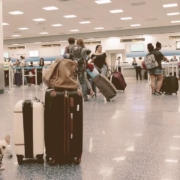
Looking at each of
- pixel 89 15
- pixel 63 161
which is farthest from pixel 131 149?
pixel 89 15

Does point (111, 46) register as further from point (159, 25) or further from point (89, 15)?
point (89, 15)

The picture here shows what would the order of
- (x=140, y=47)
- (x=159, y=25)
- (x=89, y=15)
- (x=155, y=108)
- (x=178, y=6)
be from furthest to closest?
(x=140, y=47), (x=159, y=25), (x=89, y=15), (x=178, y=6), (x=155, y=108)

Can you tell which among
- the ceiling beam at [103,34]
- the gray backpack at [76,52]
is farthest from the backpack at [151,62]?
the ceiling beam at [103,34]

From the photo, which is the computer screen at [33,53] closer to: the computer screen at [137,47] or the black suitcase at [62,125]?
the computer screen at [137,47]

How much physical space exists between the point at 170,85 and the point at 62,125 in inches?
237

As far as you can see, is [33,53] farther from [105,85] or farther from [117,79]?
[105,85]

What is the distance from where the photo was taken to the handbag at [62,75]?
6.96 ft

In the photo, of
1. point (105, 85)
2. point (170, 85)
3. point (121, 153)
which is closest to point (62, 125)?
point (121, 153)

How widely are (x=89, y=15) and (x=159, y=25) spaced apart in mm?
6824

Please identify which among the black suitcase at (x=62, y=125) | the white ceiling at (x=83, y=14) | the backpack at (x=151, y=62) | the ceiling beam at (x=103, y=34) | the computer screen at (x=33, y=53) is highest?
the white ceiling at (x=83, y=14)

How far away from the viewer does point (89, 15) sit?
52.1 ft

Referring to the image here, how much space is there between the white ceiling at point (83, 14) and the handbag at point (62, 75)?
11204mm

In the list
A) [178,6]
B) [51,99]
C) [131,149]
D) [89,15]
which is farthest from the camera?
[89,15]

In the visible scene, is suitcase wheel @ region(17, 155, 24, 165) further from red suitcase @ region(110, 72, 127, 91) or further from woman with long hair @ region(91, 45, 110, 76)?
red suitcase @ region(110, 72, 127, 91)
